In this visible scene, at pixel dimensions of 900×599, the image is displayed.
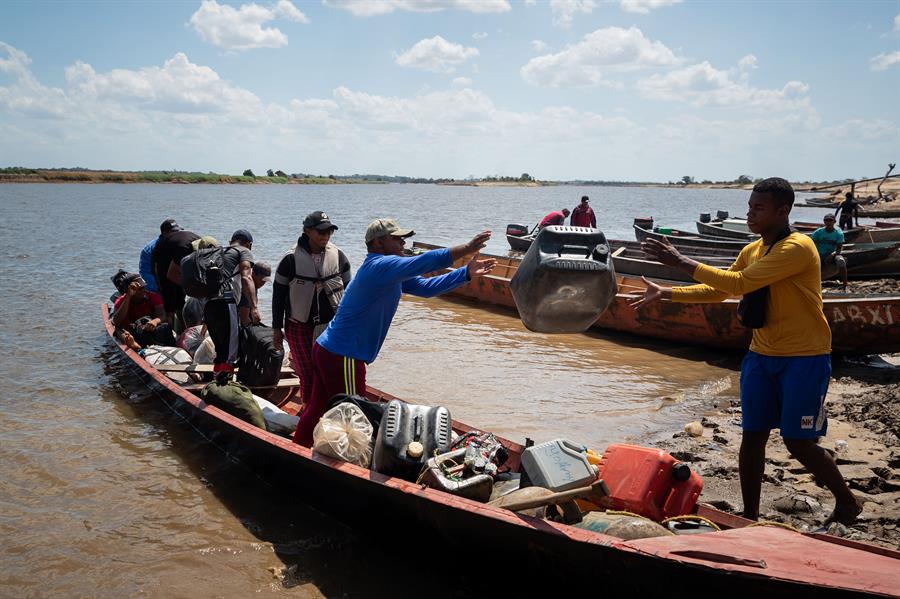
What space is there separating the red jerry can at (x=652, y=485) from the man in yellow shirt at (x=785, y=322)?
0.55m

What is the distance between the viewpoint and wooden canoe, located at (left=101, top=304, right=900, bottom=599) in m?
2.65

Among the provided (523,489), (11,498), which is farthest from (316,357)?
(11,498)

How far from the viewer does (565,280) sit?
368cm

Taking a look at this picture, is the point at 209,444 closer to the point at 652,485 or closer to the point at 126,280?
the point at 126,280

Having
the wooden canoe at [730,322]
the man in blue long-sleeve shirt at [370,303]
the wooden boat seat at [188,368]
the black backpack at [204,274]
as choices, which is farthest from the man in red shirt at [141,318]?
the man in blue long-sleeve shirt at [370,303]

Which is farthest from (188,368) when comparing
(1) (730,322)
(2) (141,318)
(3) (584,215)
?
(3) (584,215)

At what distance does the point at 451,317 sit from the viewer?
44.5 ft

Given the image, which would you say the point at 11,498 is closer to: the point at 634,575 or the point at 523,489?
the point at 523,489

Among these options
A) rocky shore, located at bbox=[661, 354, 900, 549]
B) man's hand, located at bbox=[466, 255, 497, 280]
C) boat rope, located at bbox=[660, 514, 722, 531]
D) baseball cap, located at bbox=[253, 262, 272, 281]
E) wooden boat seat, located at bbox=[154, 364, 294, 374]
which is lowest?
rocky shore, located at bbox=[661, 354, 900, 549]

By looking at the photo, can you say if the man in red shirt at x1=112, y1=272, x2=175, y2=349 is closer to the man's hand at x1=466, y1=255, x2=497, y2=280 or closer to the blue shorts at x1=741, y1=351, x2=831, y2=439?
the man's hand at x1=466, y1=255, x2=497, y2=280

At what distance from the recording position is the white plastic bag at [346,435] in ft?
14.1

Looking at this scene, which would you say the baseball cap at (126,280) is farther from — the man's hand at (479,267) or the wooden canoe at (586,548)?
the man's hand at (479,267)

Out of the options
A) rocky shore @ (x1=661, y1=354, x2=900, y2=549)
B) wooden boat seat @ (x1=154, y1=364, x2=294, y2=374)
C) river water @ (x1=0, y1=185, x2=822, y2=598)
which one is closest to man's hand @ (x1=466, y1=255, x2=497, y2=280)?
river water @ (x1=0, y1=185, x2=822, y2=598)

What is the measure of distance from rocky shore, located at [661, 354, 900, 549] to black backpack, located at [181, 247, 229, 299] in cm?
429
